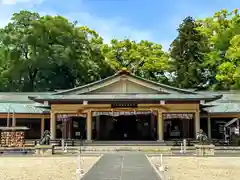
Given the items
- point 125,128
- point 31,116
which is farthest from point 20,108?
point 125,128

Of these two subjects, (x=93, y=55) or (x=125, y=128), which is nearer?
(x=125, y=128)

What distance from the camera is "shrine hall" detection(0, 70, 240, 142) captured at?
29.3m

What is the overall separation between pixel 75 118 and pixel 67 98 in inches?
164

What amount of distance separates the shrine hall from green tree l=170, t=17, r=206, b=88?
44.5 feet

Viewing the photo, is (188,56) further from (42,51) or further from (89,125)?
(89,125)

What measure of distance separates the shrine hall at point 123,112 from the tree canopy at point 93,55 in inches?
399

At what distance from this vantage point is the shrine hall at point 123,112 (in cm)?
2928

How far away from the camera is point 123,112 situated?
3012 centimetres

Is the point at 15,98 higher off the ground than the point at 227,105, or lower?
higher

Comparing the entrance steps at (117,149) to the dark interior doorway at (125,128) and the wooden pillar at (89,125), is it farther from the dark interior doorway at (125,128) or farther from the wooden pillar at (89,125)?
the dark interior doorway at (125,128)

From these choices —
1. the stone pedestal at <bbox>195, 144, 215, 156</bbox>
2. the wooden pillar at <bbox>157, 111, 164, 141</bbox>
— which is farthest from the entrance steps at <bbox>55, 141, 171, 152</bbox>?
the stone pedestal at <bbox>195, 144, 215, 156</bbox>

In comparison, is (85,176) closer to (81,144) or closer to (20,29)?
(81,144)

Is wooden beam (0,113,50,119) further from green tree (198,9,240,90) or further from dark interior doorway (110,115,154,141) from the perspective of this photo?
green tree (198,9,240,90)

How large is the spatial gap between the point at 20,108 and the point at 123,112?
9.68 metres
